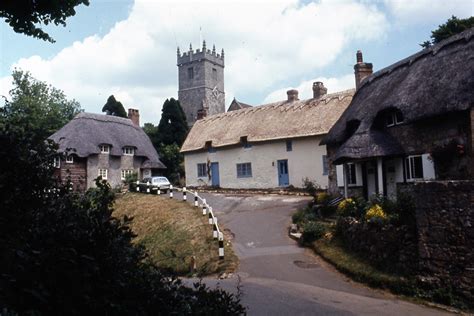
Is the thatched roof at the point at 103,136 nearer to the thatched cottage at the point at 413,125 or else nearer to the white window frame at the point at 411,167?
the thatched cottage at the point at 413,125

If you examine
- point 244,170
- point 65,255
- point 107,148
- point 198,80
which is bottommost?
point 65,255

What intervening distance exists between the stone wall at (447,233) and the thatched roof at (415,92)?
5832mm

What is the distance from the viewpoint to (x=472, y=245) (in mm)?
10227

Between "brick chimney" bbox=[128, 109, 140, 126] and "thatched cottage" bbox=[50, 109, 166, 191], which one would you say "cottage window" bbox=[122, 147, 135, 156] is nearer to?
"thatched cottage" bbox=[50, 109, 166, 191]

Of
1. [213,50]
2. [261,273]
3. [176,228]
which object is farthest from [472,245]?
[213,50]

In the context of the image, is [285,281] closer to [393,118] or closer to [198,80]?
[393,118]

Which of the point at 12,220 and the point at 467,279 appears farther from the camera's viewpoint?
the point at 467,279

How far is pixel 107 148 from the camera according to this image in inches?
1517

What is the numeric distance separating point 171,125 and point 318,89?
20.5 meters

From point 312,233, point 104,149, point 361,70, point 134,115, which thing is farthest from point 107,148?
point 312,233

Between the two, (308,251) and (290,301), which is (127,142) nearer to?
(308,251)

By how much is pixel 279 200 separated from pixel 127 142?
2033cm

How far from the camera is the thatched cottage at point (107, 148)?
3628 centimetres

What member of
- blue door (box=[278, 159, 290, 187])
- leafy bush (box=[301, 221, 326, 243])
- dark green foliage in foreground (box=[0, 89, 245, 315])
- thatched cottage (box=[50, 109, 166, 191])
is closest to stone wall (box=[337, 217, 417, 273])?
leafy bush (box=[301, 221, 326, 243])
